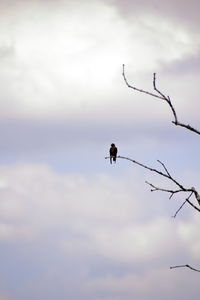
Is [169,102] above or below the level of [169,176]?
above

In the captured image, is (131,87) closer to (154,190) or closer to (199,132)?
(199,132)

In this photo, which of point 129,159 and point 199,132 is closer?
point 199,132

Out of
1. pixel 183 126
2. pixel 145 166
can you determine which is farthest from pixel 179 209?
pixel 183 126

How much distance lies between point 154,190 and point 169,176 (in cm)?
43

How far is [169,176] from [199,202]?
0.54 metres

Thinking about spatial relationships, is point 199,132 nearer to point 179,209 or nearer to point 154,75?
point 154,75

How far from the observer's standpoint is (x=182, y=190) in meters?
6.66

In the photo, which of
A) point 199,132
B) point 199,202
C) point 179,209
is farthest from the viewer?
point 179,209

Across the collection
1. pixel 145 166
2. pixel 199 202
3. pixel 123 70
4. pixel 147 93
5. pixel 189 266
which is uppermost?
pixel 123 70

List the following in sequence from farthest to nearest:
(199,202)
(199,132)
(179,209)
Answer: (179,209)
(199,202)
(199,132)

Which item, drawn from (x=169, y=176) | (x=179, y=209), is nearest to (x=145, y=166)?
(x=169, y=176)

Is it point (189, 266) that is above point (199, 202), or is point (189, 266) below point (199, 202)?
below

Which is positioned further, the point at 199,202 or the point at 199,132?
the point at 199,202

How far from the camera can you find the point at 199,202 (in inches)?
253
